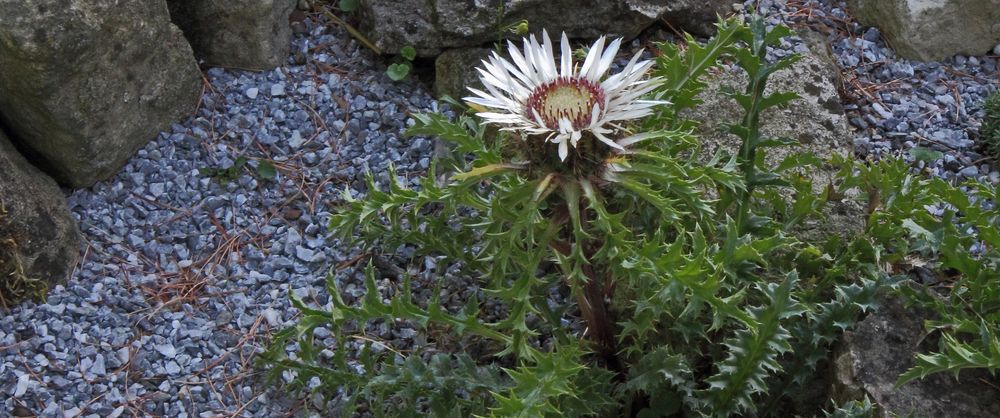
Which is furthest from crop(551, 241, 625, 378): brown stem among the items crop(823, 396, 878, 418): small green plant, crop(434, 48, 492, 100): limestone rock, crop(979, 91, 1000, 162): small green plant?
crop(979, 91, 1000, 162): small green plant

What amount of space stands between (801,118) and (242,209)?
7.09 feet

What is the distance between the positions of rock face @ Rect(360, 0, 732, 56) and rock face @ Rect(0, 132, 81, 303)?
4.64ft

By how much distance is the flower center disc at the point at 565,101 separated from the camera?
252cm

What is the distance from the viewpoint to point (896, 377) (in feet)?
9.65

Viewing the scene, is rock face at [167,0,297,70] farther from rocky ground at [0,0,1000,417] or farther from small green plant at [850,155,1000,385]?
small green plant at [850,155,1000,385]

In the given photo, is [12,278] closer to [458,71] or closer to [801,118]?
[458,71]

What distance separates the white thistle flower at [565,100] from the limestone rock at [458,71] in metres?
1.36

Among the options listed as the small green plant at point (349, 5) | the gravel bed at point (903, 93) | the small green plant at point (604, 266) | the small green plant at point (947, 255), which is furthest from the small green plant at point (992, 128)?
the small green plant at point (349, 5)

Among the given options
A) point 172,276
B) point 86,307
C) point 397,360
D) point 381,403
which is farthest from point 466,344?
point 86,307

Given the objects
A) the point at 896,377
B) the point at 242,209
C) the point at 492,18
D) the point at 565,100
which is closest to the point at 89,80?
the point at 242,209

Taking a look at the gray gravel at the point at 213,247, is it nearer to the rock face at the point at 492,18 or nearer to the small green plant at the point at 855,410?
the rock face at the point at 492,18

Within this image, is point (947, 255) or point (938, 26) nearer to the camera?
point (947, 255)

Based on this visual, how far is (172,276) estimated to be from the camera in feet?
12.0

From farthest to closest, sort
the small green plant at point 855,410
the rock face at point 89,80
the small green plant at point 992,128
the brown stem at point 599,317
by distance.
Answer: the small green plant at point 992,128 → the rock face at point 89,80 → the brown stem at point 599,317 → the small green plant at point 855,410
